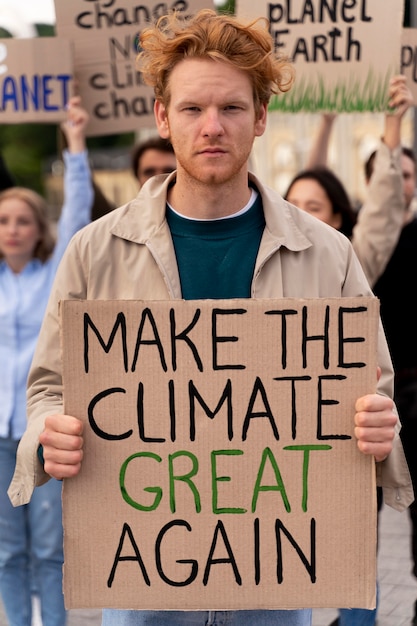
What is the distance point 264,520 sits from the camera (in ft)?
8.04

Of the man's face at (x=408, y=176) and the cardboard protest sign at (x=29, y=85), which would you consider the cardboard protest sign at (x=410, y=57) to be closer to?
the man's face at (x=408, y=176)

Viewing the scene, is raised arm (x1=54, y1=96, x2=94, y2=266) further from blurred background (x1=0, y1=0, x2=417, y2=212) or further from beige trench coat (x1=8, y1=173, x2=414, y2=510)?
blurred background (x1=0, y1=0, x2=417, y2=212)

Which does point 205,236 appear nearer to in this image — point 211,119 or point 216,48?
point 211,119

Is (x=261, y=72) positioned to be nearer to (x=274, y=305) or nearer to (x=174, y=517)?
(x=274, y=305)

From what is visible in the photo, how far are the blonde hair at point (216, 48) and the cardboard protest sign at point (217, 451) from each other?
53 cm

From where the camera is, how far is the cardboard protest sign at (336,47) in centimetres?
479

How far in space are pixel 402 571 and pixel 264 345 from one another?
3.44 m

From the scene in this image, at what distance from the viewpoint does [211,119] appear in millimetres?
2471

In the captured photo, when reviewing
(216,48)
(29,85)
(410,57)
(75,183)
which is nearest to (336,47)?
(410,57)

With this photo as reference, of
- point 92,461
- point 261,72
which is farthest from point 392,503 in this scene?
point 261,72

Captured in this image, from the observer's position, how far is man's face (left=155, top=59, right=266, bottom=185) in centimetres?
248

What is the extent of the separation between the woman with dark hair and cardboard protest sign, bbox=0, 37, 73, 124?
1.16 m

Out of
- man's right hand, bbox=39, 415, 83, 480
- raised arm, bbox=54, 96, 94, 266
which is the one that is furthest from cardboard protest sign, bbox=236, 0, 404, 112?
man's right hand, bbox=39, 415, 83, 480

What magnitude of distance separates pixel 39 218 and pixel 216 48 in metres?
2.58
